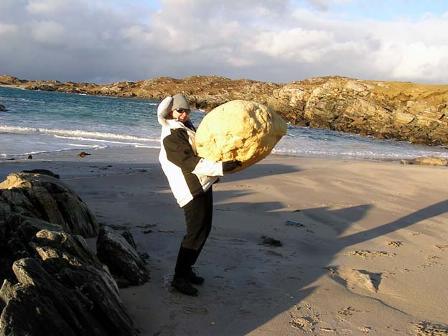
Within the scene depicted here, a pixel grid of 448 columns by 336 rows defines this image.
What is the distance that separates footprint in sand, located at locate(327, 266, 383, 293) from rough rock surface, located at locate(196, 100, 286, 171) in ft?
6.47

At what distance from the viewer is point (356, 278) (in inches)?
221

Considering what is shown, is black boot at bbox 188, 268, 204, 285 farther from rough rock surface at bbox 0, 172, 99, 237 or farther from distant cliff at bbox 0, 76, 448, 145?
distant cliff at bbox 0, 76, 448, 145

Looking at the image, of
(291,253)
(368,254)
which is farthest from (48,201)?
(368,254)

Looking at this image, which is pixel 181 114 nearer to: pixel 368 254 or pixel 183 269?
pixel 183 269

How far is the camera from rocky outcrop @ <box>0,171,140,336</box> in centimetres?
312

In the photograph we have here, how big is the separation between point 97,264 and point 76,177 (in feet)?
24.5

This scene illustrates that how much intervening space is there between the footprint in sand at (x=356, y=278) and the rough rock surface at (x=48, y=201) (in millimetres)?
2972

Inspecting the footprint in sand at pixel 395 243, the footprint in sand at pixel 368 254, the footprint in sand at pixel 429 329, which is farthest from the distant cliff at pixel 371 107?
the footprint in sand at pixel 429 329

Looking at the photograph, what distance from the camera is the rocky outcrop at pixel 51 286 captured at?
312cm

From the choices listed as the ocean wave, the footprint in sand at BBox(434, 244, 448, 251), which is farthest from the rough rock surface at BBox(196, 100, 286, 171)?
the ocean wave

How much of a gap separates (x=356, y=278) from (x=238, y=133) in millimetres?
2432

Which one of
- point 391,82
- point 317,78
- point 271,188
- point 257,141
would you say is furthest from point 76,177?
point 317,78

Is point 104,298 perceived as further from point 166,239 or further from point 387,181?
point 387,181

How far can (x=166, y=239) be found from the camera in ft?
21.6
